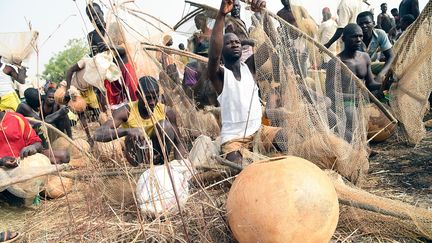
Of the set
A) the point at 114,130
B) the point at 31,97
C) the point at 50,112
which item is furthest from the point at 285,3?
the point at 31,97

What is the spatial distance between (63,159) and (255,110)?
2.34 m

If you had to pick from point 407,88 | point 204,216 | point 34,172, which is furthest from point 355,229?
point 34,172

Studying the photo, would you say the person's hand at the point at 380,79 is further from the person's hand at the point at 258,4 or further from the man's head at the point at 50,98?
the man's head at the point at 50,98

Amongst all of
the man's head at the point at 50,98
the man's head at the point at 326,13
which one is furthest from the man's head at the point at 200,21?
the man's head at the point at 50,98

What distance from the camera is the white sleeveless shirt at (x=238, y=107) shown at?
3.59 meters

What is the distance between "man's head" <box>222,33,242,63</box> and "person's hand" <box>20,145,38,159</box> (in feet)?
7.47

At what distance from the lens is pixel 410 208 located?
2299 millimetres

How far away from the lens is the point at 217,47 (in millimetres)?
3408

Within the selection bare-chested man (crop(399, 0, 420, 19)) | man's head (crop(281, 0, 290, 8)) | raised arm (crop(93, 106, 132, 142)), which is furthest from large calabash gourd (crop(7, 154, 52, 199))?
bare-chested man (crop(399, 0, 420, 19))

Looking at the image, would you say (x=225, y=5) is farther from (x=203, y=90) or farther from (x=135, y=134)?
(x=135, y=134)

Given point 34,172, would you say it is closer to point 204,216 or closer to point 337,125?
point 204,216

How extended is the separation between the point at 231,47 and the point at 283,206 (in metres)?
1.92

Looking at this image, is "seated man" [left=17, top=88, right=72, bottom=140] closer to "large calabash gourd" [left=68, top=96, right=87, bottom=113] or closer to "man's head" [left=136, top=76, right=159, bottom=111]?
"large calabash gourd" [left=68, top=96, right=87, bottom=113]

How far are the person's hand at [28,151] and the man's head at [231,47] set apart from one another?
7.47 ft
